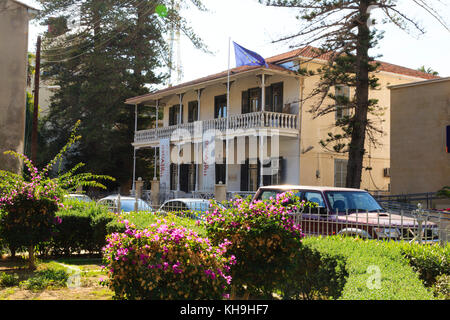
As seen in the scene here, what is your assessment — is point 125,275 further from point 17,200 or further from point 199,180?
point 199,180

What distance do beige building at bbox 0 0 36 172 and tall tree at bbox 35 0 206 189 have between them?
1662 cm

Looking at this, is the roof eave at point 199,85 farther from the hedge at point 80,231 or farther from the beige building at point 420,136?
the hedge at point 80,231

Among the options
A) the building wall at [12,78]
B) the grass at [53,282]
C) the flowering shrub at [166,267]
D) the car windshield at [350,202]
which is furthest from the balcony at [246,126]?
the flowering shrub at [166,267]

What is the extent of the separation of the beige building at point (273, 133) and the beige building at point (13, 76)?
31.4ft

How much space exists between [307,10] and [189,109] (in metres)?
13.9

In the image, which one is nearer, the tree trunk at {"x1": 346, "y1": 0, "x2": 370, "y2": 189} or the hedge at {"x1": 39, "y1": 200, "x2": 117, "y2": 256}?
the hedge at {"x1": 39, "y1": 200, "x2": 117, "y2": 256}

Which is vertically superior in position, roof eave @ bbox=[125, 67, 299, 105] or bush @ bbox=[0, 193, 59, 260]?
roof eave @ bbox=[125, 67, 299, 105]

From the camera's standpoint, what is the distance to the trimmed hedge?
4.59 meters

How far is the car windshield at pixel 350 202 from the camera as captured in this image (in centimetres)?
1127

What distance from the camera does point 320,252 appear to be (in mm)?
6656

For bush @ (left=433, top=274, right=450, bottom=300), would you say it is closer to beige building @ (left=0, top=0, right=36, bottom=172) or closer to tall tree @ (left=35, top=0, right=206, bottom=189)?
beige building @ (left=0, top=0, right=36, bottom=172)

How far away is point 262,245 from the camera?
6305mm

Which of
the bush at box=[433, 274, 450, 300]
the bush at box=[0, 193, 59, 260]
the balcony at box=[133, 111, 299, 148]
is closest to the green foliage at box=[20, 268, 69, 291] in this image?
the bush at box=[0, 193, 59, 260]
